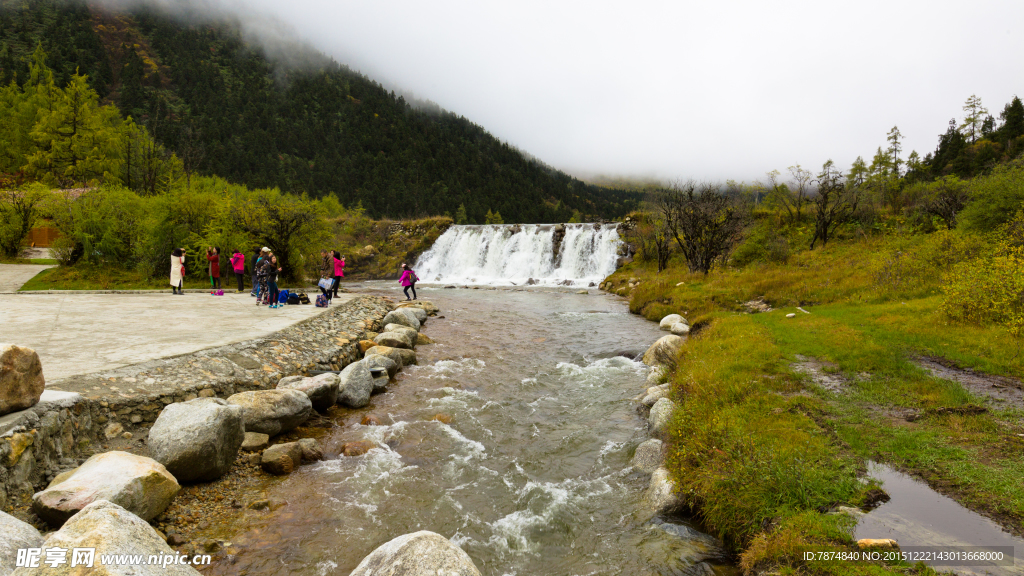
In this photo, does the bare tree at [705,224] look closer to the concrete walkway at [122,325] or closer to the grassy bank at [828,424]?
the grassy bank at [828,424]

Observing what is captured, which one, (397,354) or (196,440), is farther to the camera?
(397,354)

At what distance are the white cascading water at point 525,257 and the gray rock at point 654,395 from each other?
94.1 ft

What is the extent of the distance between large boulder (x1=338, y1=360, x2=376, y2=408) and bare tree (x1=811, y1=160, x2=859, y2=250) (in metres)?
35.7

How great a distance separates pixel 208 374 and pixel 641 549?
7483 mm

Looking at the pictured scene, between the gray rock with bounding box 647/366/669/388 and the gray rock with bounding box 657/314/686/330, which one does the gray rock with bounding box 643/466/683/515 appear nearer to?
the gray rock with bounding box 647/366/669/388

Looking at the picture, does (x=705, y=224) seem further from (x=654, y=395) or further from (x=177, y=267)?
(x=177, y=267)

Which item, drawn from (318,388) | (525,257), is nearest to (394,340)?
(318,388)

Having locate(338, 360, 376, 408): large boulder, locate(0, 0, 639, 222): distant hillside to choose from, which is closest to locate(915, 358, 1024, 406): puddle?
locate(338, 360, 376, 408): large boulder

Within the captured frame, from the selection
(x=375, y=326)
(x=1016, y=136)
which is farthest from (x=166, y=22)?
(x=1016, y=136)

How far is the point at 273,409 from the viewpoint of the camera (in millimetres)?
6922

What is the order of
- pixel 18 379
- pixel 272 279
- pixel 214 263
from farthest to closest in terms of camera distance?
pixel 214 263 < pixel 272 279 < pixel 18 379

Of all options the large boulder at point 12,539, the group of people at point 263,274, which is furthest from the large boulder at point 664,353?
the group of people at point 263,274

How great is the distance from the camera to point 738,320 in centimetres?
1313

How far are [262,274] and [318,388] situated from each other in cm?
980
